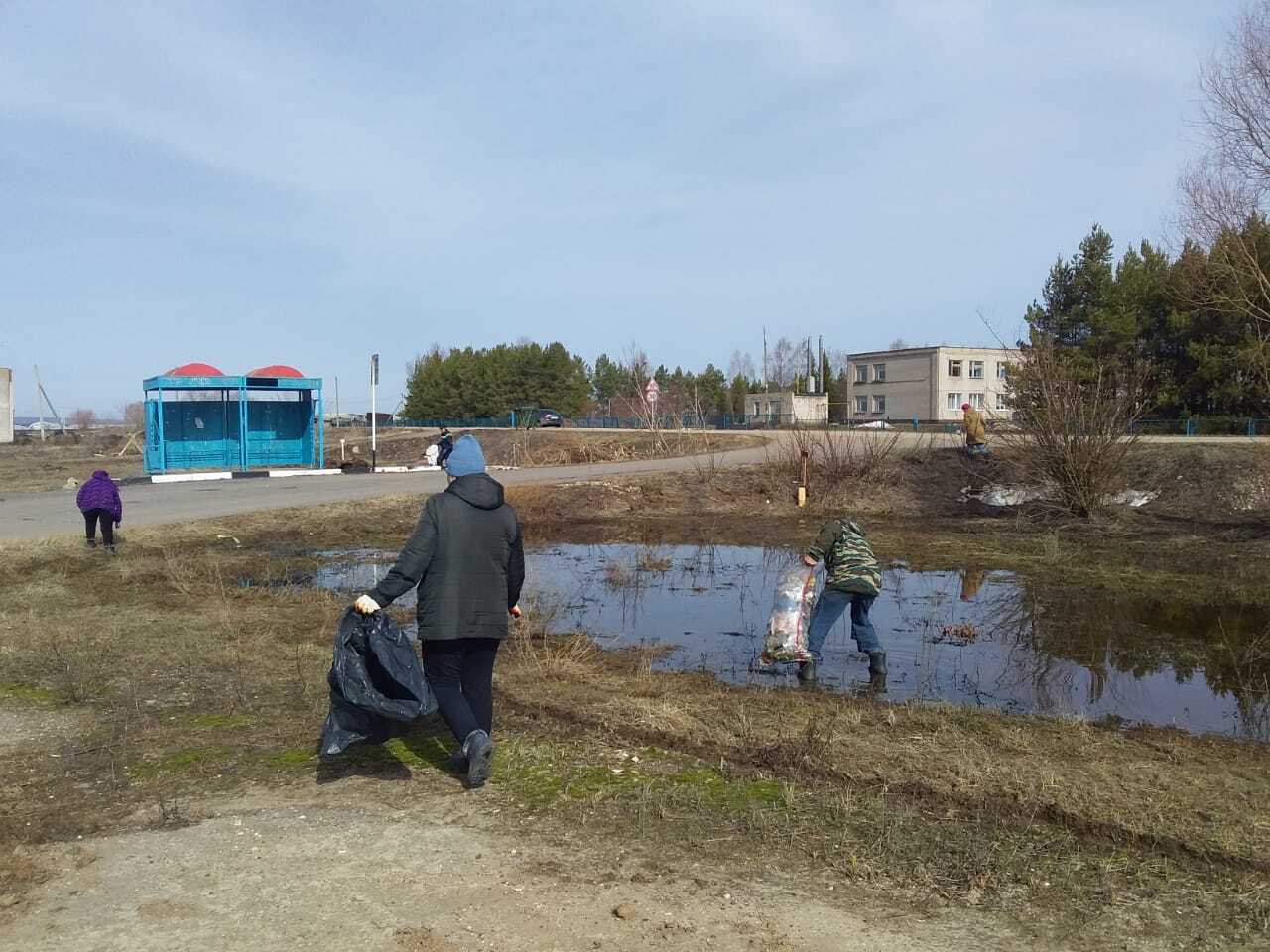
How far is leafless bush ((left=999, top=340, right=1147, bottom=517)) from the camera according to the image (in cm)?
1755

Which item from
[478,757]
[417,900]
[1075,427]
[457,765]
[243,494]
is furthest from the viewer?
[243,494]

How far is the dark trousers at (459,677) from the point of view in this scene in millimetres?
5262

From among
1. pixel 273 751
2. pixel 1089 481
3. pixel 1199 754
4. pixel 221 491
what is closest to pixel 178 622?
pixel 273 751

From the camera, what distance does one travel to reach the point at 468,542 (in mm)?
5277

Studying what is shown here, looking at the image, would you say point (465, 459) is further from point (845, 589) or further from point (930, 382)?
point (930, 382)

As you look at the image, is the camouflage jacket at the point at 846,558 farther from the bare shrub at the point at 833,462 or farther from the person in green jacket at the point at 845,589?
the bare shrub at the point at 833,462

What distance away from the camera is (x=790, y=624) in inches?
323

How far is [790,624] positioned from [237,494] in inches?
640

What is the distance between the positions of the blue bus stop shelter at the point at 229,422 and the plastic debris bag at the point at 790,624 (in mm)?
22184

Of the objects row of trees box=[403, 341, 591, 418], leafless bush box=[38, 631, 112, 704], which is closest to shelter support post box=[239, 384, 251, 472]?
leafless bush box=[38, 631, 112, 704]

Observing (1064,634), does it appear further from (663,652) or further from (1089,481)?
(1089,481)

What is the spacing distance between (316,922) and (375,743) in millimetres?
1992

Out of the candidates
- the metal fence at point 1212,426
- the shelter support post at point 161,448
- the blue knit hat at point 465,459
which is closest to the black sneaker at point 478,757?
the blue knit hat at point 465,459

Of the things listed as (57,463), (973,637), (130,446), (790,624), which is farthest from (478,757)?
(130,446)
